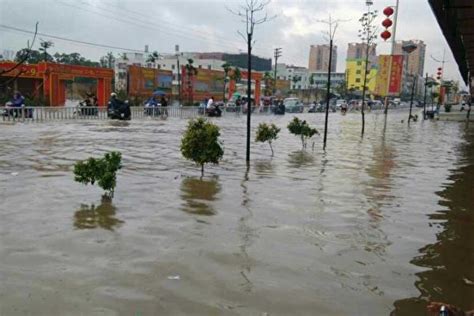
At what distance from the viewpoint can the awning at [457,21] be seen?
11273 millimetres

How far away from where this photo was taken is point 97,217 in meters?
7.12

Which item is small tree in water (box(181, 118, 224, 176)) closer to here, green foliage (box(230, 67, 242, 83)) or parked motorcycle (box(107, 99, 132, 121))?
parked motorcycle (box(107, 99, 132, 121))

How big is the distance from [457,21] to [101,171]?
417 inches

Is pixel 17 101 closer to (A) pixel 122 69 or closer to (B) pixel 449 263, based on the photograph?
(B) pixel 449 263

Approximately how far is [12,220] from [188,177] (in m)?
4.36

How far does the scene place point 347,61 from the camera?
9431 cm

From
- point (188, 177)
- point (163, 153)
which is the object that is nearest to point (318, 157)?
point (163, 153)

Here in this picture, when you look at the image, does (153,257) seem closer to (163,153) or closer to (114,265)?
(114,265)

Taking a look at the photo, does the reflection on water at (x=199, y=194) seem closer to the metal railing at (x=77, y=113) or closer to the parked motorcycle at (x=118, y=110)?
the metal railing at (x=77, y=113)

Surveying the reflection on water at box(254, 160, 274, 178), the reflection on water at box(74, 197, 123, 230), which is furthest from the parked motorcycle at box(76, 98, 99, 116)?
the reflection on water at box(74, 197, 123, 230)

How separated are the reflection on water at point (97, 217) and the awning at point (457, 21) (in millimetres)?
8138

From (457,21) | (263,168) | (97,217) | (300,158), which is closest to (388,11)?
(457,21)

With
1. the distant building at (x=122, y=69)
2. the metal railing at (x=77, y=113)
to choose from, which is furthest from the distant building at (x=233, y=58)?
the metal railing at (x=77, y=113)

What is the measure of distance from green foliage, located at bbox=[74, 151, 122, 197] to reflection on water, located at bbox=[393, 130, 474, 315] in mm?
4803
